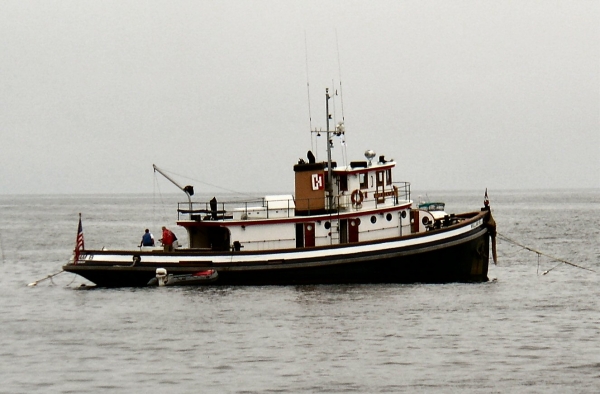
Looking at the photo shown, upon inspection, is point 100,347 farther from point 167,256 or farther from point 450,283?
point 450,283

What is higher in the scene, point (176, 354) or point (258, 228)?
point (258, 228)

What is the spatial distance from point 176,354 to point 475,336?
8.70m

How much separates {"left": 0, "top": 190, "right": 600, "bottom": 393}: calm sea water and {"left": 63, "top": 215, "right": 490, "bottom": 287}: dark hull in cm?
60

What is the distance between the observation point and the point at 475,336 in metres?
30.6

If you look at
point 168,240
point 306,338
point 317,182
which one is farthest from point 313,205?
point 306,338

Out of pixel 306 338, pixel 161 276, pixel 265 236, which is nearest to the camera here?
pixel 306 338

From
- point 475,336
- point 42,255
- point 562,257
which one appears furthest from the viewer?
point 42,255

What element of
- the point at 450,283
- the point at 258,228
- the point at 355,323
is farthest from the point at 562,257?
the point at 355,323

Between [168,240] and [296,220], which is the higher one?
[296,220]

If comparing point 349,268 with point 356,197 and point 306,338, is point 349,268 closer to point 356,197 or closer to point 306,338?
point 356,197

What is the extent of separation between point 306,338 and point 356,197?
12.4 m

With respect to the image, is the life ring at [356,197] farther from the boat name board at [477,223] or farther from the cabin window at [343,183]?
the boat name board at [477,223]

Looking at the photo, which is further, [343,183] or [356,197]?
[343,183]

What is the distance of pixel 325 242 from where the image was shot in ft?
137
